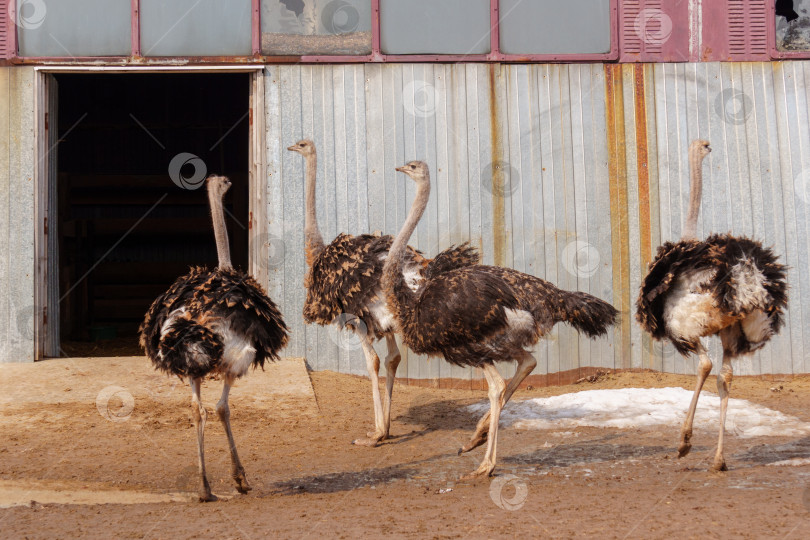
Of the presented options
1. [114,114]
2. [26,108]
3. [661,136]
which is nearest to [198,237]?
[114,114]

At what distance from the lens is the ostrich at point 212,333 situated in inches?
219

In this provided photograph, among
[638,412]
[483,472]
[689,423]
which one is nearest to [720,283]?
[689,423]

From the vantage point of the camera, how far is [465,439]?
7750 millimetres

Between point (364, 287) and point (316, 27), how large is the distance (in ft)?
13.9

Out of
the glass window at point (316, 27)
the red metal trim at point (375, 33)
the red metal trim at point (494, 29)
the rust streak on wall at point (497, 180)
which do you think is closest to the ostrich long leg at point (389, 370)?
the rust streak on wall at point (497, 180)

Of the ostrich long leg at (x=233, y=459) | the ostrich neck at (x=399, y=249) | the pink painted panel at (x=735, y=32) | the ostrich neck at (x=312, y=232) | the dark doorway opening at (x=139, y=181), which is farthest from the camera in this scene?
the dark doorway opening at (x=139, y=181)

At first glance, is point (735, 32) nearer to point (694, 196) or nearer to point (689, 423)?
point (694, 196)

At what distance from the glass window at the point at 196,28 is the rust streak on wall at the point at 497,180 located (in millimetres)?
2942

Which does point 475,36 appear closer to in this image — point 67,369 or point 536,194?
point 536,194

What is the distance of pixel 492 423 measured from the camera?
6.16 meters

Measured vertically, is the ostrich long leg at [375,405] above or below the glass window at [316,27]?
below

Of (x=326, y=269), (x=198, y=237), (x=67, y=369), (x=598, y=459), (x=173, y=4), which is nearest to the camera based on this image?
(x=598, y=459)

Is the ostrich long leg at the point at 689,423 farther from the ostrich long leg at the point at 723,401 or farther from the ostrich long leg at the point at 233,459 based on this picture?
the ostrich long leg at the point at 233,459

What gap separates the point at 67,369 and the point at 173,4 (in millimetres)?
4387
